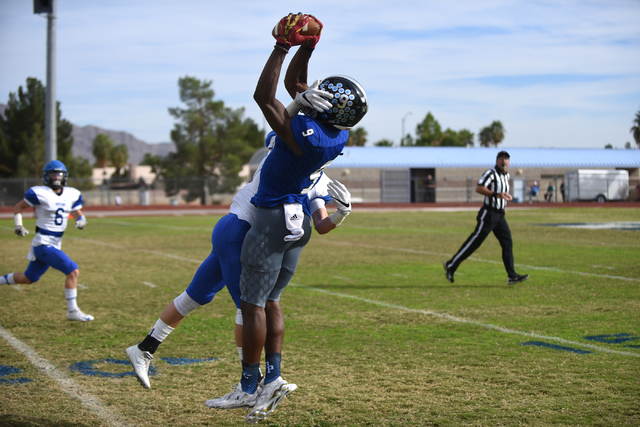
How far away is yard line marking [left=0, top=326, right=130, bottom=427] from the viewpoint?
3926mm

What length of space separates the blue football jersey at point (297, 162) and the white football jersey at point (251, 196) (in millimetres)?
187

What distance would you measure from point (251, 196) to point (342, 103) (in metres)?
0.93

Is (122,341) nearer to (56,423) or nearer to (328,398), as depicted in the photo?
(56,423)

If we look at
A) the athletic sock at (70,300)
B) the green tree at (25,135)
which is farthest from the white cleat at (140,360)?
the green tree at (25,135)

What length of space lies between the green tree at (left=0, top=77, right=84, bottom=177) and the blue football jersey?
159ft

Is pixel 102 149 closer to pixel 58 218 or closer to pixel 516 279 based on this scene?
pixel 58 218

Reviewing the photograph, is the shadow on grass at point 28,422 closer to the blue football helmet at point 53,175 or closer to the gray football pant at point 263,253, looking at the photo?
the gray football pant at point 263,253

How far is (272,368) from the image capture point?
390 centimetres

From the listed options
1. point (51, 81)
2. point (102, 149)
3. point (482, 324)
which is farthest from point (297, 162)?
point (102, 149)

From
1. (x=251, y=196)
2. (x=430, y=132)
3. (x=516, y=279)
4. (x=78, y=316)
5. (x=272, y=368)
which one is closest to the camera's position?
(x=272, y=368)

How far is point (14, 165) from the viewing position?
161 ft

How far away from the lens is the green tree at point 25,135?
48312 mm

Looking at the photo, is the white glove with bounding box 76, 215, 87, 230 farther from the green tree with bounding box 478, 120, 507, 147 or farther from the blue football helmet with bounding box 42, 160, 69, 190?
the green tree with bounding box 478, 120, 507, 147

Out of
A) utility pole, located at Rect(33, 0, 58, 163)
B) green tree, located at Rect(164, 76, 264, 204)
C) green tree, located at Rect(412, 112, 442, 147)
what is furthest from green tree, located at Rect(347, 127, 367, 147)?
utility pole, located at Rect(33, 0, 58, 163)
